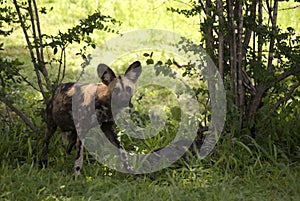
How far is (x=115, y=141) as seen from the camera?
212 inches

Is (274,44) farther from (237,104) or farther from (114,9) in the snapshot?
(114,9)

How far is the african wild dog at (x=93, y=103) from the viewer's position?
4.86 m

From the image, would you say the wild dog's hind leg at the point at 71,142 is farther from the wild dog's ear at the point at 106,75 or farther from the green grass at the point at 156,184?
the wild dog's ear at the point at 106,75

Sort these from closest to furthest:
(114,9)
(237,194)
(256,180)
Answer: (237,194) < (256,180) < (114,9)

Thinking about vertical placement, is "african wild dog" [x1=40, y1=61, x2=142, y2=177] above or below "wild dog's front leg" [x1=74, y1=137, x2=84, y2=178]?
above

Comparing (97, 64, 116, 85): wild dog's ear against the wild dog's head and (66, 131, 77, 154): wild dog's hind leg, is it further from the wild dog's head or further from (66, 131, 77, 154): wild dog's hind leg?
(66, 131, 77, 154): wild dog's hind leg

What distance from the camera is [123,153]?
5320 millimetres

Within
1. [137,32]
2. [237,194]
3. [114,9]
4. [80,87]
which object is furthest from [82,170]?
[114,9]

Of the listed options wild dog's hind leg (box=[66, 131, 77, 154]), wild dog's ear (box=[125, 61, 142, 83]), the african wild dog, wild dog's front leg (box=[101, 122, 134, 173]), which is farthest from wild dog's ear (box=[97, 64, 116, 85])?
wild dog's hind leg (box=[66, 131, 77, 154])

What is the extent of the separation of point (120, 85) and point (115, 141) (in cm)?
72

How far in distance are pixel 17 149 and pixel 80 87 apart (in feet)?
3.24

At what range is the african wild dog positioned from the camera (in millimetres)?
4863

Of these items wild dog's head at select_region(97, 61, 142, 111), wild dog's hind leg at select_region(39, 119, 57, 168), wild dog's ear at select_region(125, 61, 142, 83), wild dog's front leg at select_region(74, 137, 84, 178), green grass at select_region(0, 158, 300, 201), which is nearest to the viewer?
green grass at select_region(0, 158, 300, 201)

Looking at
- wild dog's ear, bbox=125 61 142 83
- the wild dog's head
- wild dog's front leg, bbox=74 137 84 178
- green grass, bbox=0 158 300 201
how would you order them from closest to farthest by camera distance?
green grass, bbox=0 158 300 201 < the wild dog's head < wild dog's ear, bbox=125 61 142 83 < wild dog's front leg, bbox=74 137 84 178
